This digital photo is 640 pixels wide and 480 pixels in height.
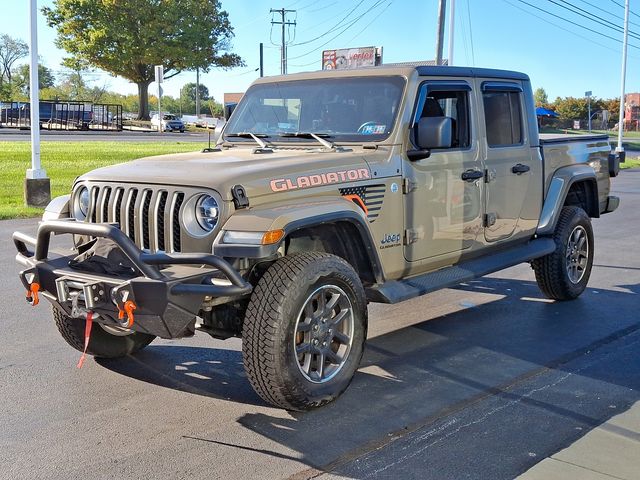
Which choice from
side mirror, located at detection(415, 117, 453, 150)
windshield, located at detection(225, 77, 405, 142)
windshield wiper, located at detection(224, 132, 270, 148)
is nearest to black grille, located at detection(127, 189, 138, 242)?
windshield wiper, located at detection(224, 132, 270, 148)

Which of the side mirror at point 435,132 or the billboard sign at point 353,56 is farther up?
the billboard sign at point 353,56

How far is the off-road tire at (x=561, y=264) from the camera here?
683 centimetres

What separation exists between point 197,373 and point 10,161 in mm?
16053

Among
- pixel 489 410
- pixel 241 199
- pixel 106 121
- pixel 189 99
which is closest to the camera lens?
pixel 241 199

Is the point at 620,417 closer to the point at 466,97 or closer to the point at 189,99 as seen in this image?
the point at 466,97

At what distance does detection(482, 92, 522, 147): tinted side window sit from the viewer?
609 cm

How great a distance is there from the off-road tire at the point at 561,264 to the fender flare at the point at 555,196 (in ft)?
0.52

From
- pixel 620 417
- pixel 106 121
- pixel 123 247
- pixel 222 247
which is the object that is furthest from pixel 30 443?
pixel 106 121

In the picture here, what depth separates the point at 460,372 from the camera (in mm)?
5059

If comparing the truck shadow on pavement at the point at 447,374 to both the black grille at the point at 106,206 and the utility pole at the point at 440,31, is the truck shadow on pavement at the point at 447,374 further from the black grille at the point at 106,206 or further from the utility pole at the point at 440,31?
the utility pole at the point at 440,31

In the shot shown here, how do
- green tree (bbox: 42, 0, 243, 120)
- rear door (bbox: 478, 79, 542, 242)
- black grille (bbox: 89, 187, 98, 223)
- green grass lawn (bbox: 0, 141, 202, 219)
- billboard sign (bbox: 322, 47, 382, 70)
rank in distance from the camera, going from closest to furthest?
black grille (bbox: 89, 187, 98, 223), rear door (bbox: 478, 79, 542, 242), green grass lawn (bbox: 0, 141, 202, 219), billboard sign (bbox: 322, 47, 382, 70), green tree (bbox: 42, 0, 243, 120)

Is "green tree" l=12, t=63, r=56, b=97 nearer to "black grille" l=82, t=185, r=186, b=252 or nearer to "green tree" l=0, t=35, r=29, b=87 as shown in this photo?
"green tree" l=0, t=35, r=29, b=87

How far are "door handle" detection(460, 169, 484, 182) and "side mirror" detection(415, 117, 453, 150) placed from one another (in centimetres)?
63

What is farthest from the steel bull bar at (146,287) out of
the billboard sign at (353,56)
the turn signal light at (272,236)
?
the billboard sign at (353,56)
